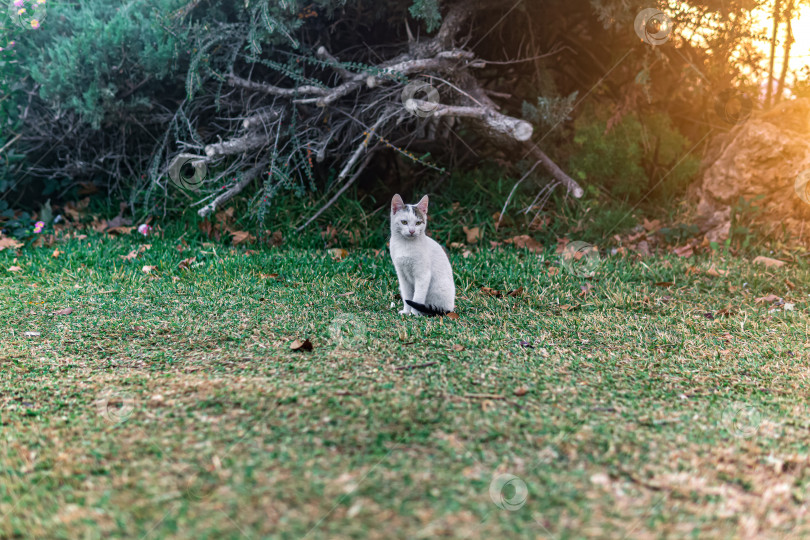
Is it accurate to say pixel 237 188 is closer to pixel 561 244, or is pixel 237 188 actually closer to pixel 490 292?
pixel 490 292

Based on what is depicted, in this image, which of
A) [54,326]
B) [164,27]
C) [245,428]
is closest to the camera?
[245,428]

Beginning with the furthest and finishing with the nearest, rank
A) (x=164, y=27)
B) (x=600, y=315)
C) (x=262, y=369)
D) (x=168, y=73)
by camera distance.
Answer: (x=168, y=73), (x=164, y=27), (x=600, y=315), (x=262, y=369)

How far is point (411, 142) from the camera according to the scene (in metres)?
5.31

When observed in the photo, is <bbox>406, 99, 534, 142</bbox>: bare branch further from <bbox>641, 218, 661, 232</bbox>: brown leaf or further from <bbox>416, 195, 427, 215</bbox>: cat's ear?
<bbox>416, 195, 427, 215</bbox>: cat's ear

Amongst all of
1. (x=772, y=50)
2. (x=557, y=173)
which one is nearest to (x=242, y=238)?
(x=557, y=173)

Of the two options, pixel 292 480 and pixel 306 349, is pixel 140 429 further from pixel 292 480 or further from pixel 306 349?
pixel 306 349

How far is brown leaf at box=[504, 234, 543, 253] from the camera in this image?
4736 millimetres

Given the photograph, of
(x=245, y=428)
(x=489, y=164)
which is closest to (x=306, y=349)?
(x=245, y=428)

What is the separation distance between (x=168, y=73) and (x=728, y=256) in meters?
4.74

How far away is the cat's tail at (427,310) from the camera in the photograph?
10.2ft

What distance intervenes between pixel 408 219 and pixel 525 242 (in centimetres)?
193

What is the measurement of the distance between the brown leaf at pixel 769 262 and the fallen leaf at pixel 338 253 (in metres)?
2.94

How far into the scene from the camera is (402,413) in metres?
1.94

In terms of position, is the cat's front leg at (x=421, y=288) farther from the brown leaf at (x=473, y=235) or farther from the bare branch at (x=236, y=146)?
the bare branch at (x=236, y=146)
